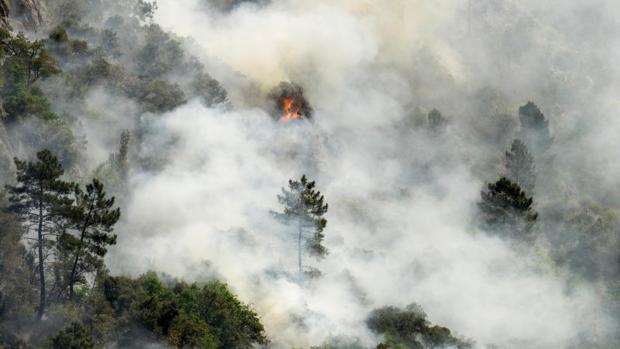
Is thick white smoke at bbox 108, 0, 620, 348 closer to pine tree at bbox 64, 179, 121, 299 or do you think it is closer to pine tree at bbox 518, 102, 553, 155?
pine tree at bbox 518, 102, 553, 155

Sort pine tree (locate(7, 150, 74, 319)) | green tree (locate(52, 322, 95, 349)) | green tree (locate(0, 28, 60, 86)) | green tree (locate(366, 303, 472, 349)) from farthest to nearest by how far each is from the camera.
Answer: green tree (locate(0, 28, 60, 86)), green tree (locate(366, 303, 472, 349)), pine tree (locate(7, 150, 74, 319)), green tree (locate(52, 322, 95, 349))

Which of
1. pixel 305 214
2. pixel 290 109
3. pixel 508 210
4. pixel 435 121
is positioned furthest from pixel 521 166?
pixel 305 214

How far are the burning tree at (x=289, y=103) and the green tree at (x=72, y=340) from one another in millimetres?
44592

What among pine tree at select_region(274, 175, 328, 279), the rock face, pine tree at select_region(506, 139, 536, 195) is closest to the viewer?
pine tree at select_region(274, 175, 328, 279)

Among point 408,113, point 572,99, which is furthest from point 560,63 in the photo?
point 408,113

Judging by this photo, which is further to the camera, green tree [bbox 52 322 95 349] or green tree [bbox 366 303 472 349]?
green tree [bbox 366 303 472 349]

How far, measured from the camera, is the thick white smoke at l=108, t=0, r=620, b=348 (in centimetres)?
5359

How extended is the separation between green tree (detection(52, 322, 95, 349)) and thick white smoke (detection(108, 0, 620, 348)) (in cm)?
1495

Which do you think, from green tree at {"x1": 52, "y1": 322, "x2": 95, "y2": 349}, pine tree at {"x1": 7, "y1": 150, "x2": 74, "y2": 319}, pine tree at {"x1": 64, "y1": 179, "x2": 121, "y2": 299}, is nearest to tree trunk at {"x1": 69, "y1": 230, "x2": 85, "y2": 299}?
pine tree at {"x1": 64, "y1": 179, "x2": 121, "y2": 299}

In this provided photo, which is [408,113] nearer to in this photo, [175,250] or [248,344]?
[175,250]

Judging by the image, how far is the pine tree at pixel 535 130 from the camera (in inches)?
3401

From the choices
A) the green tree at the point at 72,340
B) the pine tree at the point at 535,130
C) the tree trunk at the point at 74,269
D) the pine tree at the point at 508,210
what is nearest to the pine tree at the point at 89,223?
the tree trunk at the point at 74,269

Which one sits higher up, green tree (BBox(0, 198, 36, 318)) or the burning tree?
the burning tree

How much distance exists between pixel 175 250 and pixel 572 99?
7132 cm
